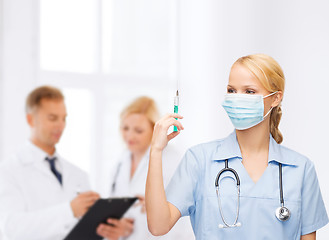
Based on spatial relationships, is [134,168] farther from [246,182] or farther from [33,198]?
[246,182]

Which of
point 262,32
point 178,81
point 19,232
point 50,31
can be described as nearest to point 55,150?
point 19,232

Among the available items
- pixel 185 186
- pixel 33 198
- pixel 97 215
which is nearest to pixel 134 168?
pixel 97 215

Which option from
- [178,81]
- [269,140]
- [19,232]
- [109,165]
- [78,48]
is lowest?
[19,232]

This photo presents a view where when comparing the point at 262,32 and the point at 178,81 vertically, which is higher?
the point at 262,32

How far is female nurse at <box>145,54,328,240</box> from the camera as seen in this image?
4.71 ft

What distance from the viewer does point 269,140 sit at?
1.58 m

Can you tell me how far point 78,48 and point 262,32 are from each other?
111 cm

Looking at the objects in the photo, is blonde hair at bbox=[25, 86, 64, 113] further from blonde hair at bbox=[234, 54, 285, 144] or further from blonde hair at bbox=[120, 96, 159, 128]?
blonde hair at bbox=[234, 54, 285, 144]

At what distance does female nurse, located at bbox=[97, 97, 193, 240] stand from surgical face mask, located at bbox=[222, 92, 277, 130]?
853mm

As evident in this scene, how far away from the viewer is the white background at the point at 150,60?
6.56 ft

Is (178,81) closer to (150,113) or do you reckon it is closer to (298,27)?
(150,113)

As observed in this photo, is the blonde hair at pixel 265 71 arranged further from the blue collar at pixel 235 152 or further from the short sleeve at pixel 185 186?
the short sleeve at pixel 185 186

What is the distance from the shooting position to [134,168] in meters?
2.25

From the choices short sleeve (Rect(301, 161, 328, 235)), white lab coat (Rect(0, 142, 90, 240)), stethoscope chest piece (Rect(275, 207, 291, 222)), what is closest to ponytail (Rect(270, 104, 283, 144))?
short sleeve (Rect(301, 161, 328, 235))
